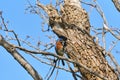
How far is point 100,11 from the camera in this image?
17.8ft

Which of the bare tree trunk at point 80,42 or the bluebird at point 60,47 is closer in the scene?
the bluebird at point 60,47

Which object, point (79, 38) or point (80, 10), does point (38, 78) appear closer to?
point (79, 38)

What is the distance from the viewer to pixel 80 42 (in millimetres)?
5926

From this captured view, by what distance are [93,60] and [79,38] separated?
40cm

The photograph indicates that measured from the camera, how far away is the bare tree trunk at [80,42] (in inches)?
224

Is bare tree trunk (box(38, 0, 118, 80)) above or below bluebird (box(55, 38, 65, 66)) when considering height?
below

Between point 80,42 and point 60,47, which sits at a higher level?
point 60,47

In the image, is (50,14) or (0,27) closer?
(0,27)

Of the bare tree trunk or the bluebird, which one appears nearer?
the bluebird

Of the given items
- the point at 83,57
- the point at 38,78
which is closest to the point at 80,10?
the point at 83,57

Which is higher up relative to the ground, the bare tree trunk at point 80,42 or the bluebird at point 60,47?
the bluebird at point 60,47

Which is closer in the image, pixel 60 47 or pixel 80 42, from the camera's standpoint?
pixel 60 47

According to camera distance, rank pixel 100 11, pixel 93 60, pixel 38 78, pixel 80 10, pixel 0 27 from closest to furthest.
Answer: pixel 38 78, pixel 0 27, pixel 100 11, pixel 93 60, pixel 80 10

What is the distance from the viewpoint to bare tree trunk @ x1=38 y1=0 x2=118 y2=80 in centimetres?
570
